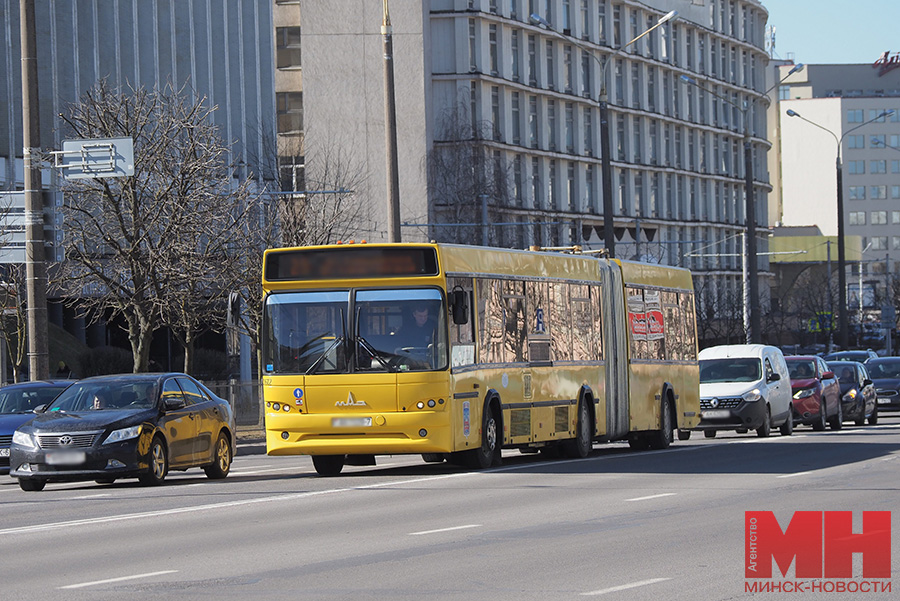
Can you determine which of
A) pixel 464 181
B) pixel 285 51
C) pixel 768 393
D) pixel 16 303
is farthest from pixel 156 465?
pixel 285 51

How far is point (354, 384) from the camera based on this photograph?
62.4 ft

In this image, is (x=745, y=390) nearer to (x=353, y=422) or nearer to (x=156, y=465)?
(x=353, y=422)

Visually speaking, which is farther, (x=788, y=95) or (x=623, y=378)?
(x=788, y=95)

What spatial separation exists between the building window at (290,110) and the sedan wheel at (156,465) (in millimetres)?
60495

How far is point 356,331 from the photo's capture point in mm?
19094

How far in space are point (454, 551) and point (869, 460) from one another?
38.8 feet

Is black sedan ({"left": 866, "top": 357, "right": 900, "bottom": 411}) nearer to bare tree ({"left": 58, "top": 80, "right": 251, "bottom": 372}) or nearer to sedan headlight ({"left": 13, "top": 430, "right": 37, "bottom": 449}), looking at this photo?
bare tree ({"left": 58, "top": 80, "right": 251, "bottom": 372})

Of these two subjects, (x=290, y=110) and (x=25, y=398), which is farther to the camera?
(x=290, y=110)

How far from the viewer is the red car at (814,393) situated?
3272 centimetres

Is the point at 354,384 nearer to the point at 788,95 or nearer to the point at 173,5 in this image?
the point at 173,5

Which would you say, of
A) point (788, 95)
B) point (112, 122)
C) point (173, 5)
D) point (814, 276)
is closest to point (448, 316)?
point (112, 122)

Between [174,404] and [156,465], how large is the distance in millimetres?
930

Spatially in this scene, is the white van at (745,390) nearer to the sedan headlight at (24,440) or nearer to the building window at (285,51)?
the sedan headlight at (24,440)

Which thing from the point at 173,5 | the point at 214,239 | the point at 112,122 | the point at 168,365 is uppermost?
the point at 173,5
